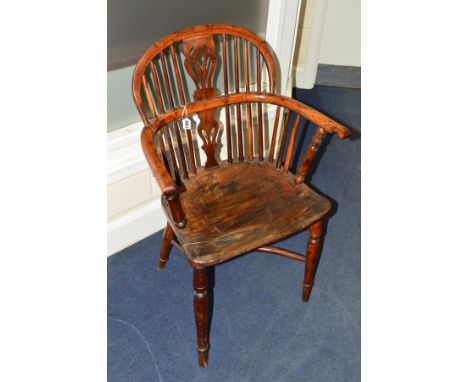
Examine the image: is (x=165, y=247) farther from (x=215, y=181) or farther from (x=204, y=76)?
(x=204, y=76)

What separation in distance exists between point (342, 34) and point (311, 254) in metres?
2.33

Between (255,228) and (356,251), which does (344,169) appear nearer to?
(356,251)

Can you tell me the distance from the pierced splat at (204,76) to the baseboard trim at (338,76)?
2.17m

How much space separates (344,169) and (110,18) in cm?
160

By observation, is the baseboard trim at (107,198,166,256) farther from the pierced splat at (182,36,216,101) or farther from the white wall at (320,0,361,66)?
the white wall at (320,0,361,66)

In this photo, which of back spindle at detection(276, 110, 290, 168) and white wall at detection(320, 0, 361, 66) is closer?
back spindle at detection(276, 110, 290, 168)

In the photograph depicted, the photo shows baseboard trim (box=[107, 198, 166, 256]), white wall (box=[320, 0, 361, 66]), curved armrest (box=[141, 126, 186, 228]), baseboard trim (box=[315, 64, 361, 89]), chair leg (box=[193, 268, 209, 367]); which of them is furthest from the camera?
baseboard trim (box=[315, 64, 361, 89])

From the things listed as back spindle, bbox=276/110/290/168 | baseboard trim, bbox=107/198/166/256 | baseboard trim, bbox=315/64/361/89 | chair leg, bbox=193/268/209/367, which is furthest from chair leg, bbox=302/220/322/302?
baseboard trim, bbox=315/64/361/89

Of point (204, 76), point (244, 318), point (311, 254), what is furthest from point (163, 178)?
point (244, 318)

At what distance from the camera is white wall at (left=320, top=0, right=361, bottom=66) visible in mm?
3074

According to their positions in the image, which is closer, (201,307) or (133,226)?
(201,307)

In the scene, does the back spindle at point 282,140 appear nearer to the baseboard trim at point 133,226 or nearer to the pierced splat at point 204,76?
the pierced splat at point 204,76

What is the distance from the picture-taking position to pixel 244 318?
1587 millimetres

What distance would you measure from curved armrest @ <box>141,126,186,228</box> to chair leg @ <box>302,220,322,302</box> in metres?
0.47
